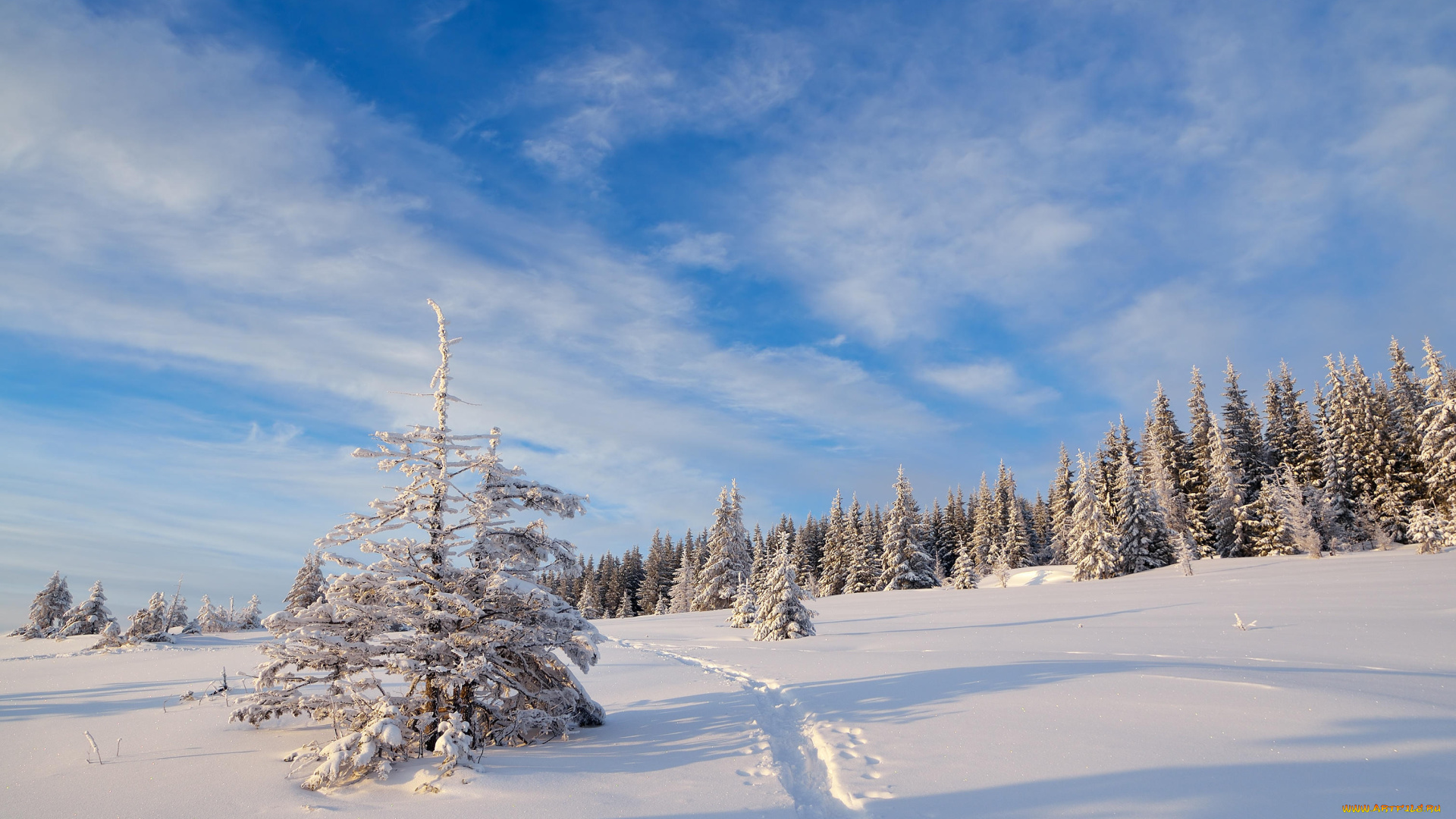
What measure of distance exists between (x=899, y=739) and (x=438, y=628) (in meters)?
6.10

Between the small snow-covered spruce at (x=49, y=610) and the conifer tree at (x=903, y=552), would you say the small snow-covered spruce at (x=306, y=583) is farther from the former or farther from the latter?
the conifer tree at (x=903, y=552)

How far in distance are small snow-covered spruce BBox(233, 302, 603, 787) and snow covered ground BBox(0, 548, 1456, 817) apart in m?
0.52

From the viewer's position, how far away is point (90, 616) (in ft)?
110

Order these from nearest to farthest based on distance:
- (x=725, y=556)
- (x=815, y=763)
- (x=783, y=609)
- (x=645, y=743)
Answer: (x=815, y=763) → (x=645, y=743) → (x=783, y=609) → (x=725, y=556)

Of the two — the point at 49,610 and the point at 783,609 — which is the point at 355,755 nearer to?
the point at 783,609

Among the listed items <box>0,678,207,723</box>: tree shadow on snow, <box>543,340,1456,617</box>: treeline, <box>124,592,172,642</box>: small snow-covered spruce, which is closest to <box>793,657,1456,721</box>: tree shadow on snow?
<box>0,678,207,723</box>: tree shadow on snow

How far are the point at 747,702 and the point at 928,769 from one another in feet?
16.4

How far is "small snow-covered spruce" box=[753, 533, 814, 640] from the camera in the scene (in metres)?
25.3

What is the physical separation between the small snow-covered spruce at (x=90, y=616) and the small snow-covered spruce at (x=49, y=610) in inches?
98.4

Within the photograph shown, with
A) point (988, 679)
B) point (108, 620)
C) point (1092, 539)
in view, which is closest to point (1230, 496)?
point (1092, 539)

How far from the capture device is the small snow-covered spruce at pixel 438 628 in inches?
289

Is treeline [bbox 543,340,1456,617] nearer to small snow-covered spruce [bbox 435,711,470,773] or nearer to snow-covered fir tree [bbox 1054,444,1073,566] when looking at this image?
snow-covered fir tree [bbox 1054,444,1073,566]

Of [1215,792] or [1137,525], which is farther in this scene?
[1137,525]

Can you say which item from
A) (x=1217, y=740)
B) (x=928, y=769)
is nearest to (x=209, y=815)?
(x=928, y=769)
